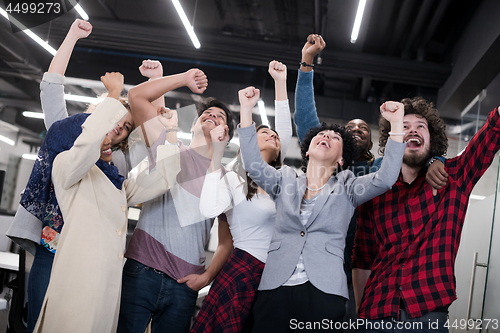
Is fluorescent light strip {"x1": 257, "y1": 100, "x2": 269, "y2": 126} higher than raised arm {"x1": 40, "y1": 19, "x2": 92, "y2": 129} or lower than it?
higher

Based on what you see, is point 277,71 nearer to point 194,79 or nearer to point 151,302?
point 194,79

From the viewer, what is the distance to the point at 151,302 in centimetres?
162

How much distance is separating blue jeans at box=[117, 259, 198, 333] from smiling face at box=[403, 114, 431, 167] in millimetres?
1157

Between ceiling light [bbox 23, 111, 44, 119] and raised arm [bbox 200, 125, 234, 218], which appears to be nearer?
raised arm [bbox 200, 125, 234, 218]

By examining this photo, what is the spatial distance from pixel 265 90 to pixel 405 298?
19.3 feet

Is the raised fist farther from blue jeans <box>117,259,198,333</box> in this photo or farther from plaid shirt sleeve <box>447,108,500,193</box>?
plaid shirt sleeve <box>447,108,500,193</box>

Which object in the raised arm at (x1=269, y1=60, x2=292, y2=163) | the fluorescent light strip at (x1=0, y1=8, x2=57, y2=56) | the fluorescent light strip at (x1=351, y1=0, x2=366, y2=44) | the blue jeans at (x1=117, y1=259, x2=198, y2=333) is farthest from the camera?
the fluorescent light strip at (x1=0, y1=8, x2=57, y2=56)

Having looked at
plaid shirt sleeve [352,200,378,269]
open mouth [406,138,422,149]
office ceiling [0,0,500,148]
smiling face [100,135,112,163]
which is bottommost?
plaid shirt sleeve [352,200,378,269]

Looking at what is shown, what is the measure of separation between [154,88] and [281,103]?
25.3 inches

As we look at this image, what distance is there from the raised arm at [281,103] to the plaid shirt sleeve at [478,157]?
0.80 meters

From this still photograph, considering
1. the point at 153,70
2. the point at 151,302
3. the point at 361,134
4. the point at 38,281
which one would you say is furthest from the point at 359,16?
the point at 38,281

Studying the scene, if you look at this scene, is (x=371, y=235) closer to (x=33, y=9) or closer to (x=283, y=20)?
(x=283, y=20)

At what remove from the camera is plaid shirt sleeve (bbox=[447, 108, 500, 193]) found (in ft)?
5.28

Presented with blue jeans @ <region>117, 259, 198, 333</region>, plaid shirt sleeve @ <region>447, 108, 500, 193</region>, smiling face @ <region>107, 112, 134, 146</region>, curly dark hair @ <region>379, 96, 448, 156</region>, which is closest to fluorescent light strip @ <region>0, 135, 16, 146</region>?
smiling face @ <region>107, 112, 134, 146</region>
